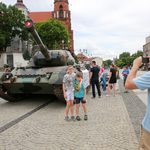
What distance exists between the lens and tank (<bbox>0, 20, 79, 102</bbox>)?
38.7ft

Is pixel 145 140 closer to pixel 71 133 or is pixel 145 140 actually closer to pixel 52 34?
pixel 71 133

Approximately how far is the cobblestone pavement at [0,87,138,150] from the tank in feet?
5.21

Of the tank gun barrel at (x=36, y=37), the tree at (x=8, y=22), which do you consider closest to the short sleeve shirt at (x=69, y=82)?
the tank gun barrel at (x=36, y=37)

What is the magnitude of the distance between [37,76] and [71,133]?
206 inches

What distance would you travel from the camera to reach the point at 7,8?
61.2 metres

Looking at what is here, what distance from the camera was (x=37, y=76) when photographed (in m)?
A: 12.6

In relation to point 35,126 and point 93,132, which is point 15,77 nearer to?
point 35,126

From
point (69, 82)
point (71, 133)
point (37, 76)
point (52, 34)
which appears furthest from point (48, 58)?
point (52, 34)

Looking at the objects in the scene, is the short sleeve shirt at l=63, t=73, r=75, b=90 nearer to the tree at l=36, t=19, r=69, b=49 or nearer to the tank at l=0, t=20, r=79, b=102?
the tank at l=0, t=20, r=79, b=102

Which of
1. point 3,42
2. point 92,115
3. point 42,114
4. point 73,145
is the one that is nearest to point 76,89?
point 92,115

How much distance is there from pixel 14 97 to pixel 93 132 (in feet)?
21.8

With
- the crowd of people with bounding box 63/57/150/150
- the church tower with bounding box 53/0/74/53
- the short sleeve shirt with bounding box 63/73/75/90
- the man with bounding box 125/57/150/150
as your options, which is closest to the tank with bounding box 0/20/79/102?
the crowd of people with bounding box 63/57/150/150

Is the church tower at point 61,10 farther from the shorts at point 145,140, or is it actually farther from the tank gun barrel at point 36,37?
the shorts at point 145,140

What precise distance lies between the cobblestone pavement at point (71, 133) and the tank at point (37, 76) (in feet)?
5.21
